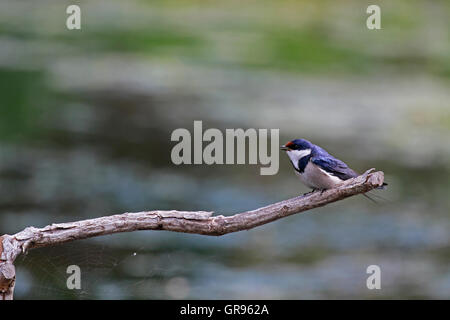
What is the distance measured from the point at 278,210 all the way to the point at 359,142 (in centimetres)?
774

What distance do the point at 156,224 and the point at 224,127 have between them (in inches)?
308

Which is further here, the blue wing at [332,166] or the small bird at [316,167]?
the blue wing at [332,166]

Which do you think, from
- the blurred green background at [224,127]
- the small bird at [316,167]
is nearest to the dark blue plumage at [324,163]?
the small bird at [316,167]

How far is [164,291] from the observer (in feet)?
24.5

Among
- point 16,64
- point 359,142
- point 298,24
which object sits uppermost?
point 298,24

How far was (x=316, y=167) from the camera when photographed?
4543 millimetres

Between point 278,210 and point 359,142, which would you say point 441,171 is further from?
point 278,210

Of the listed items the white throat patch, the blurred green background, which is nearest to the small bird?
the white throat patch

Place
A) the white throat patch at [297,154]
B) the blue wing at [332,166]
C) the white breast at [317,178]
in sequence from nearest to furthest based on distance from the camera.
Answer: the white breast at [317,178]
the blue wing at [332,166]
the white throat patch at [297,154]

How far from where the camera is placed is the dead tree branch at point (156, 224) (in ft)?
12.0

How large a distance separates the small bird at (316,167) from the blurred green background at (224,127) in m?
1.31

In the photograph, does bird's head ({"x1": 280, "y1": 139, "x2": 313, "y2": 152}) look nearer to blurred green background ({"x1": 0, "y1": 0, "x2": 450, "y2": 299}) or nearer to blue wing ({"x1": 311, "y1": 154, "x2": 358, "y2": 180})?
blue wing ({"x1": 311, "y1": 154, "x2": 358, "y2": 180})

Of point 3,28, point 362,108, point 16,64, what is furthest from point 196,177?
point 3,28

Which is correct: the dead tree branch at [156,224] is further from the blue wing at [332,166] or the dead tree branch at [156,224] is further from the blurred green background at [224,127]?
the blurred green background at [224,127]
